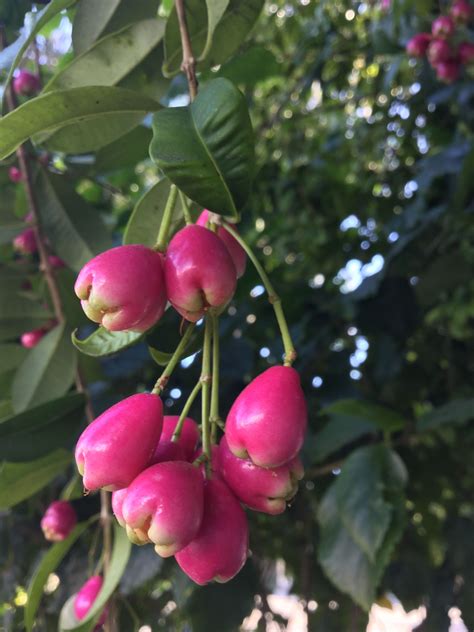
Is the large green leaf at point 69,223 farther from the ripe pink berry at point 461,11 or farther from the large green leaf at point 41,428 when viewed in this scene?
the ripe pink berry at point 461,11

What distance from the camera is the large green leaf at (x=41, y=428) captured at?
69cm

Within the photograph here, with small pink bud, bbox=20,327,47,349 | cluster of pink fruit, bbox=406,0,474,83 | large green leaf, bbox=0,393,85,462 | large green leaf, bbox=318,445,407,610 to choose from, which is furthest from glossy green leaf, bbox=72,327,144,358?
cluster of pink fruit, bbox=406,0,474,83

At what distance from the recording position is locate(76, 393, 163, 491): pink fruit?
44 cm

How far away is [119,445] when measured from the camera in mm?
443

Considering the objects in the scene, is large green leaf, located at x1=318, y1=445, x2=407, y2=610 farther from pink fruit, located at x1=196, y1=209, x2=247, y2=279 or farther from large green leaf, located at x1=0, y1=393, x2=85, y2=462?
pink fruit, located at x1=196, y1=209, x2=247, y2=279

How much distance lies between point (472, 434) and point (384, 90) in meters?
0.93

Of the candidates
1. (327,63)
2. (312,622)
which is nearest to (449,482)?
(312,622)

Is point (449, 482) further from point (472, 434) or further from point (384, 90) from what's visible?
point (384, 90)

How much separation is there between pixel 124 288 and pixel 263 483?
159 mm

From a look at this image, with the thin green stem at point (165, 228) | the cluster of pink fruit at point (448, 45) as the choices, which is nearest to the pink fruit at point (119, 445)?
the thin green stem at point (165, 228)

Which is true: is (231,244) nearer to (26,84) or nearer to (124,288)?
(124,288)

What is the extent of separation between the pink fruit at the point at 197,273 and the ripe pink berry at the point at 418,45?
1.31 meters

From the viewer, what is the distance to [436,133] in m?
1.79

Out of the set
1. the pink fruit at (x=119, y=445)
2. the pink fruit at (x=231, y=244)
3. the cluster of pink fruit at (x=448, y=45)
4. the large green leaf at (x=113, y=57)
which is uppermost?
the large green leaf at (x=113, y=57)
